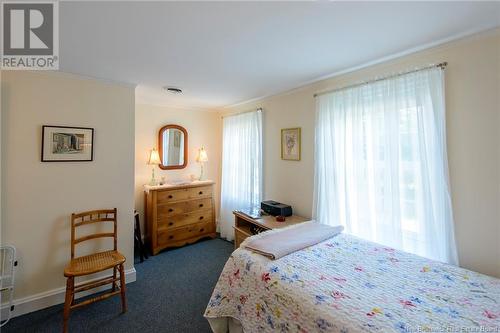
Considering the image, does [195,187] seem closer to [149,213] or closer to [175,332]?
[149,213]

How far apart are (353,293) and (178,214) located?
2.84m

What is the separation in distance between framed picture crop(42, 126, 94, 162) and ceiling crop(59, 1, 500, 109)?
611 mm

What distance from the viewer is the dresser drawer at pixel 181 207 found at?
11.1 ft

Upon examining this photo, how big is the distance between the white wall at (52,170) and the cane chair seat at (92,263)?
350 mm

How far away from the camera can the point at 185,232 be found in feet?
12.0

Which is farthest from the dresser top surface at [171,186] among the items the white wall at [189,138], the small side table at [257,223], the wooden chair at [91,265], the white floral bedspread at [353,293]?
the white floral bedspread at [353,293]

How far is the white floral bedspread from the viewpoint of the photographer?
1.11 m

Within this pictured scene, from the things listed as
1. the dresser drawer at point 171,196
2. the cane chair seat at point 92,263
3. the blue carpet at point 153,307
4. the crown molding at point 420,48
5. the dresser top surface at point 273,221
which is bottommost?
the blue carpet at point 153,307

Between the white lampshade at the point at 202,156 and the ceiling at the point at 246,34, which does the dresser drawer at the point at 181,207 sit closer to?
the white lampshade at the point at 202,156

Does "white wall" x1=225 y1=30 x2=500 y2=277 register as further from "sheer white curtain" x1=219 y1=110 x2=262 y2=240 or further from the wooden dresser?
the wooden dresser

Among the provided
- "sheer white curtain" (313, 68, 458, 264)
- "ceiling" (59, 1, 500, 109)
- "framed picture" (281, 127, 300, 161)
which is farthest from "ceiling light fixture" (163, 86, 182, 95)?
"sheer white curtain" (313, 68, 458, 264)

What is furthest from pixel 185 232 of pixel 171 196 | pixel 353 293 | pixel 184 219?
pixel 353 293

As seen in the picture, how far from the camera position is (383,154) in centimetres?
204

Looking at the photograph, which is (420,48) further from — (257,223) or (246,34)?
(257,223)
